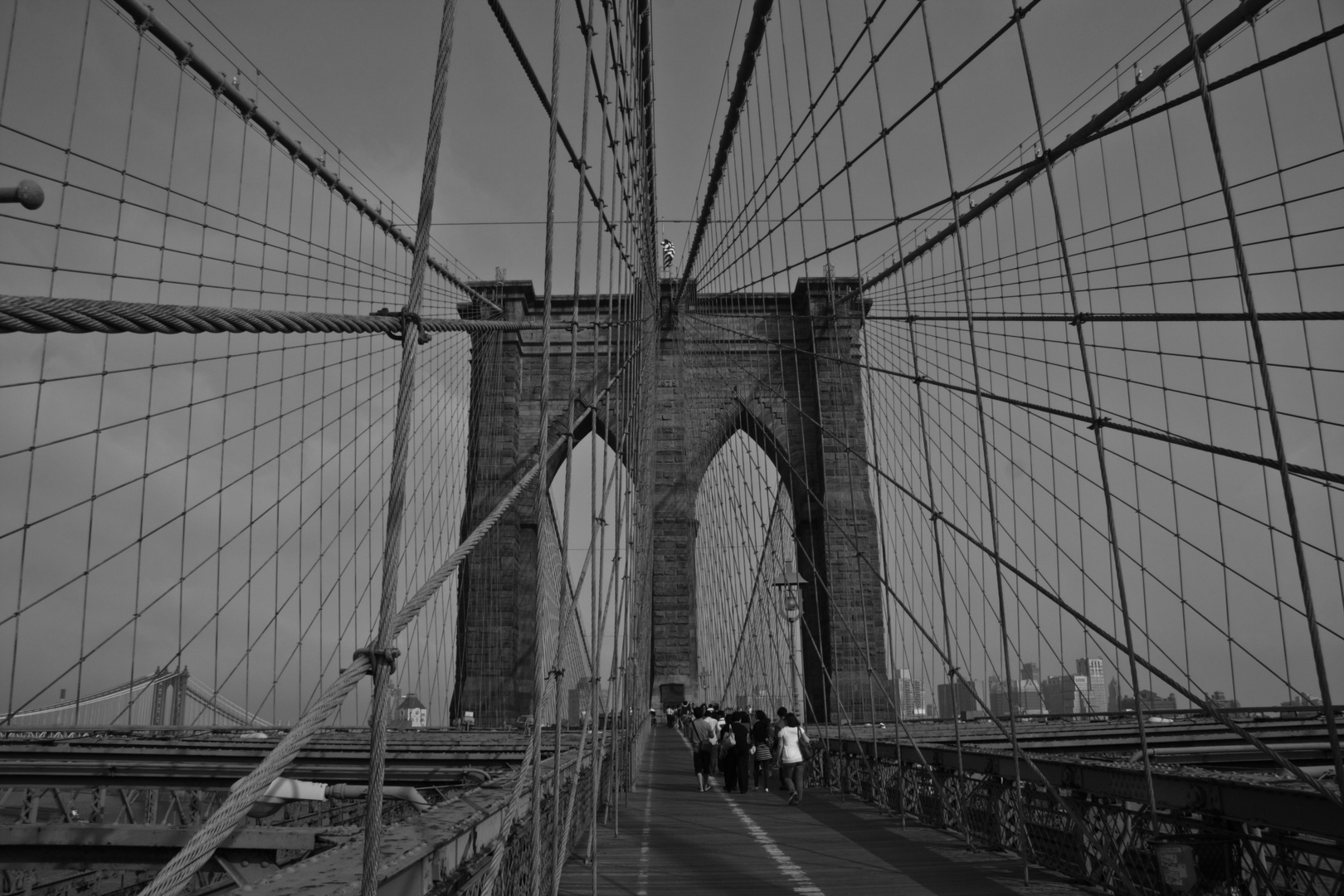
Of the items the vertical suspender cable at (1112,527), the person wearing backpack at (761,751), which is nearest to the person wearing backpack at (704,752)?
the person wearing backpack at (761,751)

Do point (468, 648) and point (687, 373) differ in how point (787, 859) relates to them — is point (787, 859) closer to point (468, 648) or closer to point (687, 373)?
point (468, 648)

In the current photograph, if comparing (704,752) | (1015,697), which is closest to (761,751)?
(704,752)

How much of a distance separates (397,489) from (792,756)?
687 centimetres

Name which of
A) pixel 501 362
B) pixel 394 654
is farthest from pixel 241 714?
pixel 394 654

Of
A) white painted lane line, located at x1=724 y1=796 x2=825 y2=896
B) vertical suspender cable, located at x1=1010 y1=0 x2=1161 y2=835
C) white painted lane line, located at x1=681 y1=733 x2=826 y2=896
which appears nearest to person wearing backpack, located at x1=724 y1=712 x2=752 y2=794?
white painted lane line, located at x1=681 y1=733 x2=826 y2=896

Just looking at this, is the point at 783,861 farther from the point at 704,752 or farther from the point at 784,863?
the point at 704,752

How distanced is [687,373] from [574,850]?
15.6 m

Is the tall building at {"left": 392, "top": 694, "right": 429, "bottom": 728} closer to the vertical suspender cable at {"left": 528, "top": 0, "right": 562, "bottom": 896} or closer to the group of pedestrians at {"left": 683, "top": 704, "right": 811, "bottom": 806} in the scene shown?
the group of pedestrians at {"left": 683, "top": 704, "right": 811, "bottom": 806}

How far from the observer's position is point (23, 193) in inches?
59.7

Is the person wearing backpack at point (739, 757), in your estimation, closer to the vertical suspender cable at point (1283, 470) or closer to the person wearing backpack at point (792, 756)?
the person wearing backpack at point (792, 756)

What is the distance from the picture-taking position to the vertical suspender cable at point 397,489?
1.26m

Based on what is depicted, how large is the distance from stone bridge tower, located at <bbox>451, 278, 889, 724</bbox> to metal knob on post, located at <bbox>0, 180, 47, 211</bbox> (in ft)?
50.5

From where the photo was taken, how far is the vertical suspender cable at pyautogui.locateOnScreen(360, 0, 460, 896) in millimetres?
1258

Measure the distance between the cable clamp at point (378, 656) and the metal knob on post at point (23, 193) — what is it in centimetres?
85
